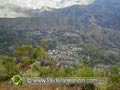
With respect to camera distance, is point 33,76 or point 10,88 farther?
point 33,76

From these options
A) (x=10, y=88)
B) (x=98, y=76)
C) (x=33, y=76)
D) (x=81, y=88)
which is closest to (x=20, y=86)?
(x=10, y=88)

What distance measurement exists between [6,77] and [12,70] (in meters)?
0.71

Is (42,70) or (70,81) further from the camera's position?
(42,70)

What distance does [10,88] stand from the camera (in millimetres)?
14211

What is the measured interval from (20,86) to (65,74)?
7.90ft

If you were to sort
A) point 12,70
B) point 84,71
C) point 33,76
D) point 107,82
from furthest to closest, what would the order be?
point 12,70, point 33,76, point 84,71, point 107,82

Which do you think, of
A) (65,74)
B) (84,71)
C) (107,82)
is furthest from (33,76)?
(107,82)

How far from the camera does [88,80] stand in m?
13.9

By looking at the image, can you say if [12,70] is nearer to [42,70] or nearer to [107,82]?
[42,70]

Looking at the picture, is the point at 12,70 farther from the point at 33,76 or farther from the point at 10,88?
the point at 10,88

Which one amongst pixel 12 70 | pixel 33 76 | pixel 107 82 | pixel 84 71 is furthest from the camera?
pixel 12 70

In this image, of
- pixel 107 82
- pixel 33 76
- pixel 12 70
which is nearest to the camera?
pixel 107 82

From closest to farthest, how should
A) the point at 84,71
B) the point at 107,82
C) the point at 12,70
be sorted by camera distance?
1. the point at 107,82
2. the point at 84,71
3. the point at 12,70

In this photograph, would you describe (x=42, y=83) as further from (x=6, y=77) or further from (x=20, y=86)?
(x=6, y=77)
